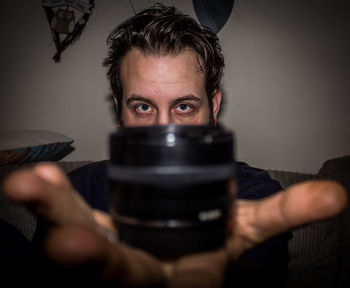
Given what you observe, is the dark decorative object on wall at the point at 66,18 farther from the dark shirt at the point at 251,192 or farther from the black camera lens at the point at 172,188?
the black camera lens at the point at 172,188

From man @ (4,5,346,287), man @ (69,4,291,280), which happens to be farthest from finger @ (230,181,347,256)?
man @ (69,4,291,280)

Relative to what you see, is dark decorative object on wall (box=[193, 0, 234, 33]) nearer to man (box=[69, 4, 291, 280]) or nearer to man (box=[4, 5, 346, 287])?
man (box=[69, 4, 291, 280])

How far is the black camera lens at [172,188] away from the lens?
1.37 feet

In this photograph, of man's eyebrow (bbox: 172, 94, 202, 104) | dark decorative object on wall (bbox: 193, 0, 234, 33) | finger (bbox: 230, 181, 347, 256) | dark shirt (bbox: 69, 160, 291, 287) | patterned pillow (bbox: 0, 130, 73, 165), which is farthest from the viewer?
dark decorative object on wall (bbox: 193, 0, 234, 33)

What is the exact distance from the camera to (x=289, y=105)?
1.74m

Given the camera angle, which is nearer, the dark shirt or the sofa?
the dark shirt

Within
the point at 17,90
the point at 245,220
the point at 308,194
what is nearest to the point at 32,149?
the point at 17,90

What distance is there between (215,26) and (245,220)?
136 centimetres

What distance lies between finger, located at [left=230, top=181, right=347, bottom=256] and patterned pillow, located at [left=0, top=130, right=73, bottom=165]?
3.99ft

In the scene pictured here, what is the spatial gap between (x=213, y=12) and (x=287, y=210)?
1426mm

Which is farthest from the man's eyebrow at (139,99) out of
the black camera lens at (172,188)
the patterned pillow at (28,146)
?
the black camera lens at (172,188)

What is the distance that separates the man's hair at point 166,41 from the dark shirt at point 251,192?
294 mm

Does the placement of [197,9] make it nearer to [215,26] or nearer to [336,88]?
[215,26]

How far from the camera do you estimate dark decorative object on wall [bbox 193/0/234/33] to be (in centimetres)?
163
